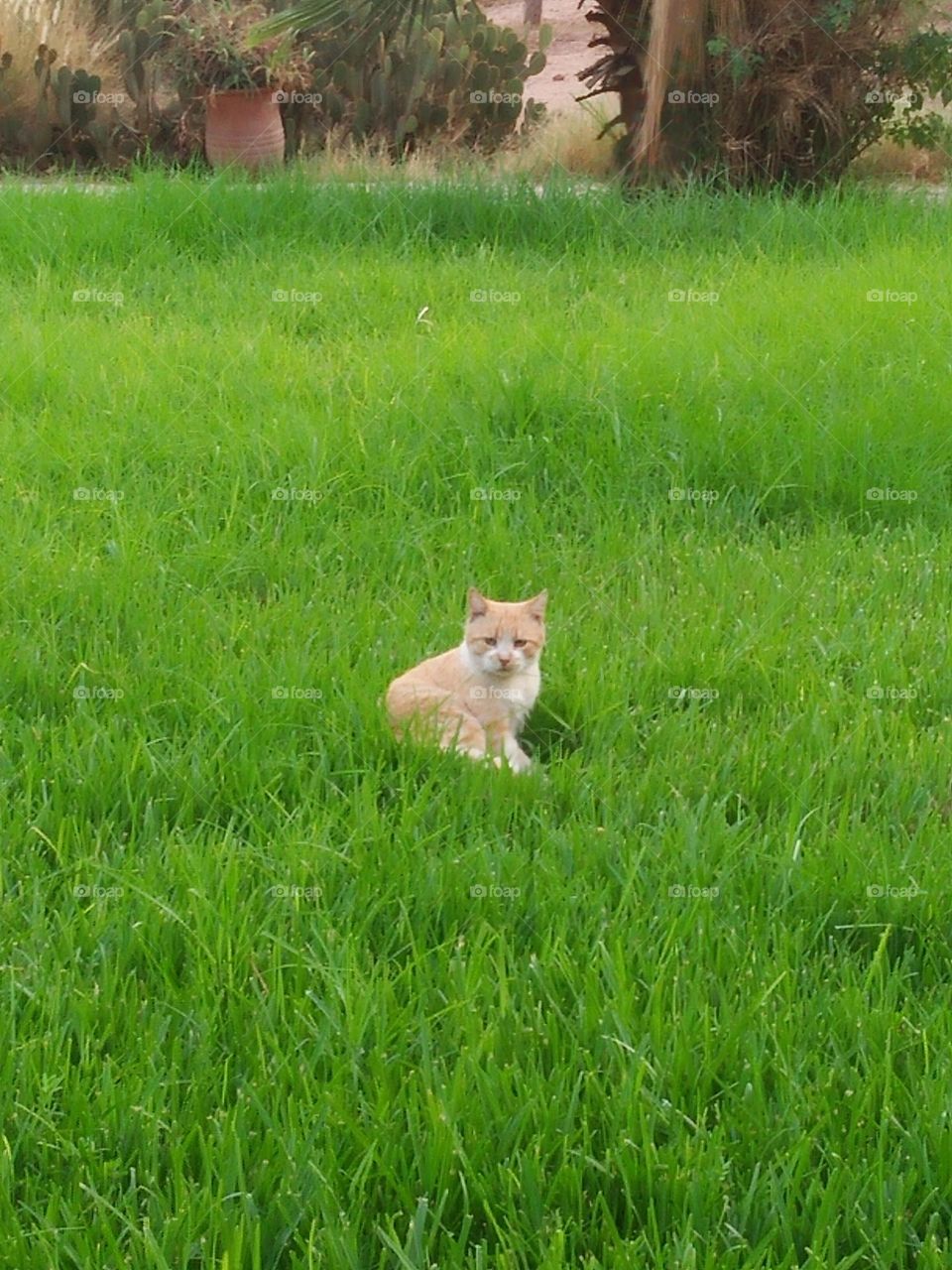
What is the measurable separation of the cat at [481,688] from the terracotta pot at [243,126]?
29.1ft

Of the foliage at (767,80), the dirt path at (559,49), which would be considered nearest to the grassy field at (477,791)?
the foliage at (767,80)

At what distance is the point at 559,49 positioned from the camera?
1753 cm

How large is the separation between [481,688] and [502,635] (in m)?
0.15

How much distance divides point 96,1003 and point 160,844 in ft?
2.03

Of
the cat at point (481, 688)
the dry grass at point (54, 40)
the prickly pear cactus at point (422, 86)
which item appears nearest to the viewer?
the cat at point (481, 688)

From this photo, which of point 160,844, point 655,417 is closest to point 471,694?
point 160,844

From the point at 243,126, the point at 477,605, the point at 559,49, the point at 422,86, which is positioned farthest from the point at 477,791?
the point at 559,49

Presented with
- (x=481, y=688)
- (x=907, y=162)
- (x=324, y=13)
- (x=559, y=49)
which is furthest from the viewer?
(x=559, y=49)

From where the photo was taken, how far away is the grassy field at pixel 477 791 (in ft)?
8.38

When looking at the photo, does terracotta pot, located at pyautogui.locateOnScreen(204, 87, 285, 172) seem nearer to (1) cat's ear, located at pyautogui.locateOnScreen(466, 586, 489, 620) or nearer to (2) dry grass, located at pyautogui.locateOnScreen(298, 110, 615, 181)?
(2) dry grass, located at pyautogui.locateOnScreen(298, 110, 615, 181)

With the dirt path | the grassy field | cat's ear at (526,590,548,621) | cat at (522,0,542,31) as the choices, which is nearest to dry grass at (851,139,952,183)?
the dirt path

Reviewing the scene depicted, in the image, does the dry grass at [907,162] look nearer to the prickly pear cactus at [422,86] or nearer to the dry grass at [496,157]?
the dry grass at [496,157]

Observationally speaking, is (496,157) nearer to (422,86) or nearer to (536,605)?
(422,86)

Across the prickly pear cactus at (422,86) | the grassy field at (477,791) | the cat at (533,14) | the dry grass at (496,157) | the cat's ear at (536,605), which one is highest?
the cat at (533,14)
